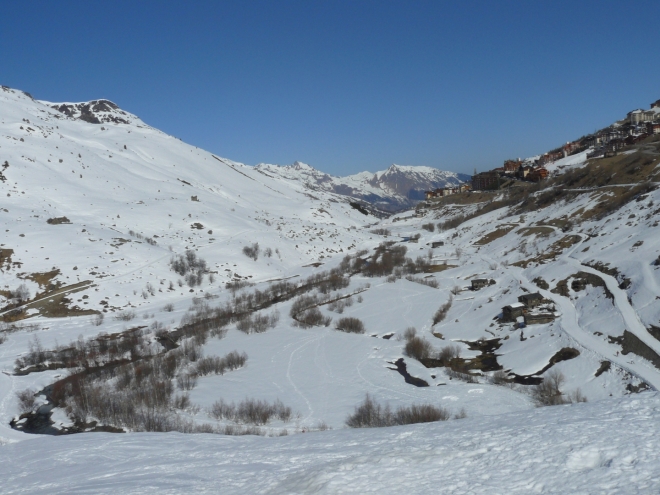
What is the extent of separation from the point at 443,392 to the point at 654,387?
10.2 metres

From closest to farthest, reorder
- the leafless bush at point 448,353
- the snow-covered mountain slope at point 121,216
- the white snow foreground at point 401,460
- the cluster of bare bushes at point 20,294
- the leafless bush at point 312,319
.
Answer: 1. the white snow foreground at point 401,460
2. the leafless bush at point 448,353
3. the leafless bush at point 312,319
4. the cluster of bare bushes at point 20,294
5. the snow-covered mountain slope at point 121,216

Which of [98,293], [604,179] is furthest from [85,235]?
[604,179]

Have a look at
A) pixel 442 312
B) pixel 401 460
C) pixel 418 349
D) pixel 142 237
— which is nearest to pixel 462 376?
pixel 418 349

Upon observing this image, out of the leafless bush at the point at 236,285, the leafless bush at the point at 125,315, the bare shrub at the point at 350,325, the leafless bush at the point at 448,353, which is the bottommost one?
the leafless bush at the point at 448,353

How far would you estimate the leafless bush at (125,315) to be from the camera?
43.8 m

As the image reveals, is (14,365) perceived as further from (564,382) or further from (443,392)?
(564,382)

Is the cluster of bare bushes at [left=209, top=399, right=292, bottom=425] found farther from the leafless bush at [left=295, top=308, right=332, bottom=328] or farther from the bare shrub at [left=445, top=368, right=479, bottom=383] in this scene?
the leafless bush at [left=295, top=308, right=332, bottom=328]

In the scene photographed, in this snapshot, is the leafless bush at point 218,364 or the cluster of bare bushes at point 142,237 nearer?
the leafless bush at point 218,364

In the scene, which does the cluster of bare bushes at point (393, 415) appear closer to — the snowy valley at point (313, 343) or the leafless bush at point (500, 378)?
the snowy valley at point (313, 343)

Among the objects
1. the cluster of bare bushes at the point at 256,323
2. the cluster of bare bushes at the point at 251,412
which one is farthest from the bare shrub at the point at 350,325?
the cluster of bare bushes at the point at 251,412

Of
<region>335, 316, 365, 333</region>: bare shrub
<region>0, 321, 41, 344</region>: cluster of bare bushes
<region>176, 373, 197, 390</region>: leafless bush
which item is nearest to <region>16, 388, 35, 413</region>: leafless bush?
<region>176, 373, 197, 390</region>: leafless bush

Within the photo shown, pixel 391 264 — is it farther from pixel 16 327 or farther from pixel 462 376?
pixel 16 327

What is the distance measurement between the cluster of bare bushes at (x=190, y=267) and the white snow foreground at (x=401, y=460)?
41.1m

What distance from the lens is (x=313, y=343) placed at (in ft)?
123
